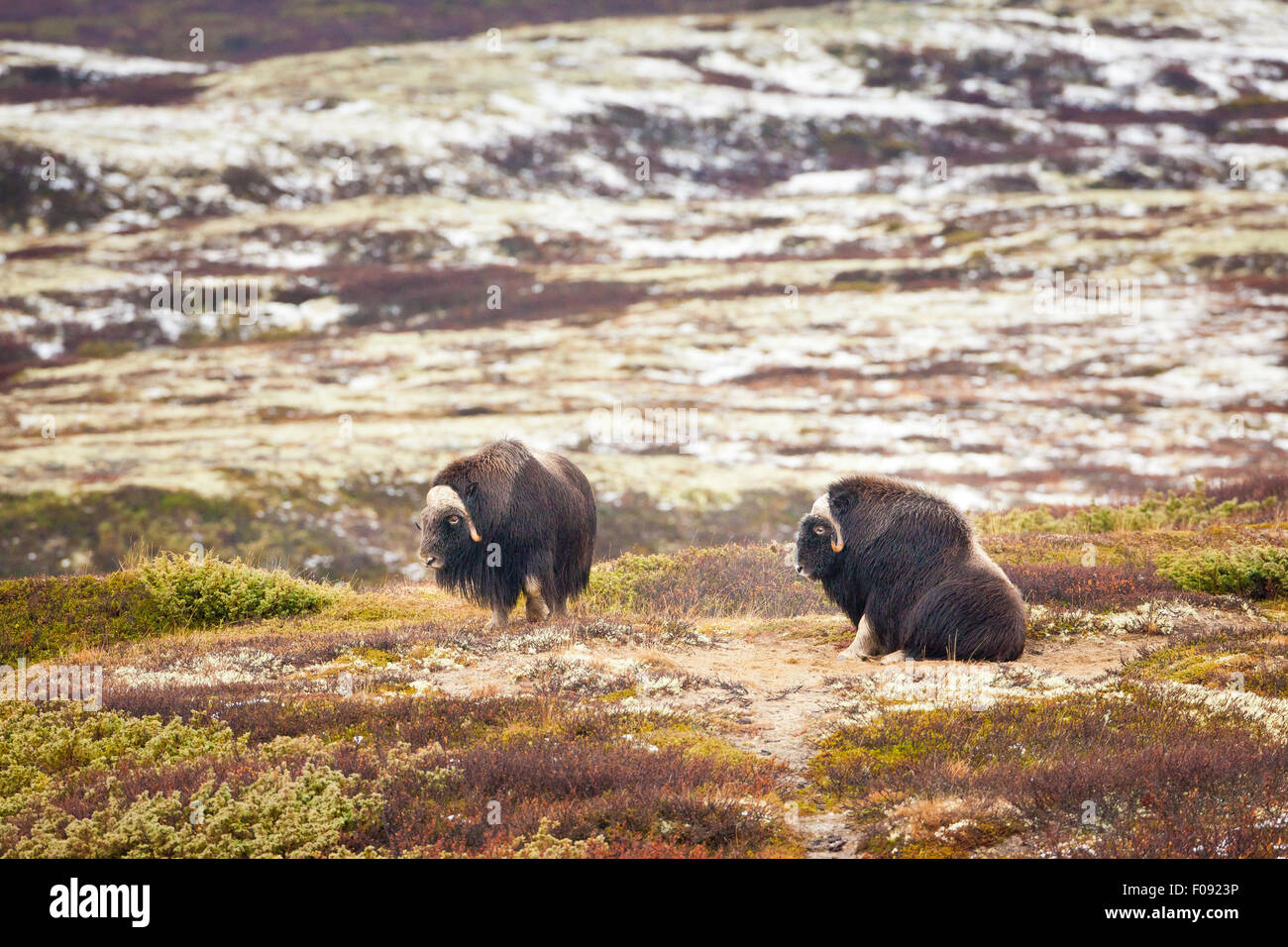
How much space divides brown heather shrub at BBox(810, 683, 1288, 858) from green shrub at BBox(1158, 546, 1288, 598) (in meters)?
6.06

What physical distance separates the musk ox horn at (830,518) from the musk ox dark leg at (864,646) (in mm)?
971

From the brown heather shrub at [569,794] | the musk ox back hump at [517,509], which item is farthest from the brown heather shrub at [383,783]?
the musk ox back hump at [517,509]

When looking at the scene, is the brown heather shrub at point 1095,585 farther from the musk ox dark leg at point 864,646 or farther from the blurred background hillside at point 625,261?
the blurred background hillside at point 625,261

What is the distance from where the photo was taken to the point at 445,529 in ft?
46.3

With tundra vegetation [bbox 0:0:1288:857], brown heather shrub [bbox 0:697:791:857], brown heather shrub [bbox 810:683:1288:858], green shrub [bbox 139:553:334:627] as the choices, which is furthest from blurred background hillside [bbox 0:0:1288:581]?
brown heather shrub [bbox 810:683:1288:858]

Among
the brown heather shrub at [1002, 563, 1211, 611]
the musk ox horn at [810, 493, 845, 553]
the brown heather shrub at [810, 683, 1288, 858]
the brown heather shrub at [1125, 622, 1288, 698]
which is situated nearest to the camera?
the brown heather shrub at [810, 683, 1288, 858]

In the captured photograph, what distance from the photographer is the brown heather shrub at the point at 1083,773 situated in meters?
7.48

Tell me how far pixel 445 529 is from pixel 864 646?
216 inches

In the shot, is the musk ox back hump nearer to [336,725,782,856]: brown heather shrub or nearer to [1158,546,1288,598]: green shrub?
[336,725,782,856]: brown heather shrub

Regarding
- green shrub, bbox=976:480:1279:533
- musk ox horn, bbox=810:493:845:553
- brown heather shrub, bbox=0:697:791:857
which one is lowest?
green shrub, bbox=976:480:1279:533

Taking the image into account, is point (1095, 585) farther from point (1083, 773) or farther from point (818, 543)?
point (1083, 773)

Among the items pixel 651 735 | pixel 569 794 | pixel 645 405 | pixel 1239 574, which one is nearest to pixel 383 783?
pixel 569 794

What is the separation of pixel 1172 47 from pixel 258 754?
457ft

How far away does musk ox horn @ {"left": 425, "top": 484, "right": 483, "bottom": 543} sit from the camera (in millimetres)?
14070
